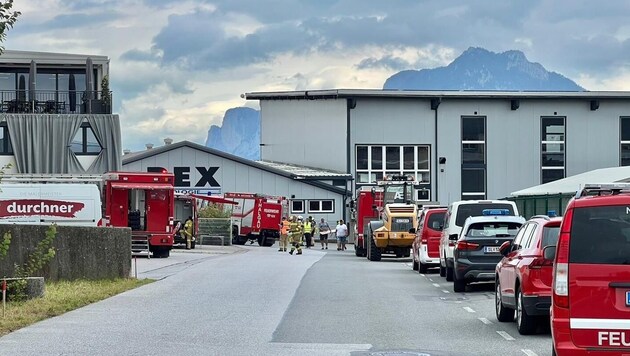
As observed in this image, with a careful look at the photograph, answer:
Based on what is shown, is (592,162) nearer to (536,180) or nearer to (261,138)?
(536,180)

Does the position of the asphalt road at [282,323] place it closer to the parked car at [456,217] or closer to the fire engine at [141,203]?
the parked car at [456,217]

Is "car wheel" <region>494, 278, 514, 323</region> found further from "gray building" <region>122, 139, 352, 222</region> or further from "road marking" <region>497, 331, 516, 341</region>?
"gray building" <region>122, 139, 352, 222</region>

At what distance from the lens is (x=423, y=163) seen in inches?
3029

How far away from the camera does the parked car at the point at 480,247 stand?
23.0 meters

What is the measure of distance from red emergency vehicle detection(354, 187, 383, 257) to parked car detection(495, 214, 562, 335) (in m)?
30.6

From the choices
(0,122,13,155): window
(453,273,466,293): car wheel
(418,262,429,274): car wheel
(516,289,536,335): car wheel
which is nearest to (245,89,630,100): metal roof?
(0,122,13,155): window

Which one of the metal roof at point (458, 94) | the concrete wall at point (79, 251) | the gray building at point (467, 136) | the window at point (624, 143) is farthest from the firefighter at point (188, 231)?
the window at point (624, 143)

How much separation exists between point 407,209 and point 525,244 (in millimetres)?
25660

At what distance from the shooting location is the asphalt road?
44.3ft

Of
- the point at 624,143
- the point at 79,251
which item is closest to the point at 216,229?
the point at 624,143

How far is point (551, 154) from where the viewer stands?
77438 millimetres

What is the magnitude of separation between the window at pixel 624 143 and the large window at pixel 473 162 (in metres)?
9.17

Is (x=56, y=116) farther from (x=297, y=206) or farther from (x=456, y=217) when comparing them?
(x=297, y=206)

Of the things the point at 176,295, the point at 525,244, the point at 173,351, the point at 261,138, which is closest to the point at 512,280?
the point at 525,244
